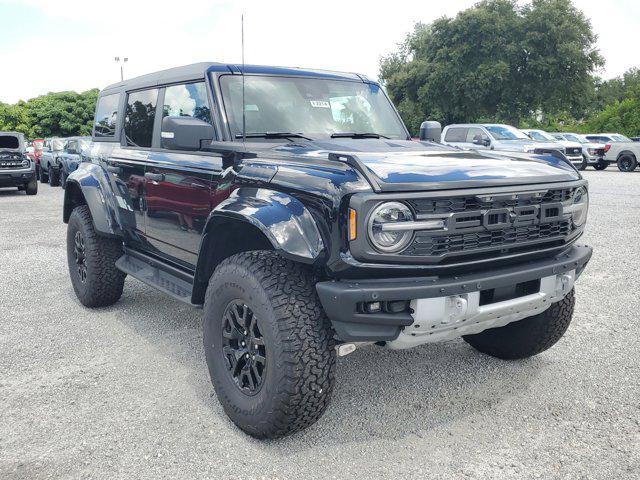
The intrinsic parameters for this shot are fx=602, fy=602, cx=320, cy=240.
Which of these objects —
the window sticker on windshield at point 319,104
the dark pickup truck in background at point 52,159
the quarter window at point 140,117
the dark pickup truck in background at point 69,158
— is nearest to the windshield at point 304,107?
the window sticker on windshield at point 319,104

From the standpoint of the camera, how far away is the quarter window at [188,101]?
3750mm

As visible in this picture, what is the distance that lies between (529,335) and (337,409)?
1307 mm

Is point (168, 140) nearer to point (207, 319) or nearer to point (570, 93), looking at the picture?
point (207, 319)

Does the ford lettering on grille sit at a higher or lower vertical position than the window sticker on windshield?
lower

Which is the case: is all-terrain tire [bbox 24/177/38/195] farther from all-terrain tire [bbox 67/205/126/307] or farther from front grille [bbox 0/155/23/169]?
all-terrain tire [bbox 67/205/126/307]

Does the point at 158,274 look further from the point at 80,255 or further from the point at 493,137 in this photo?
the point at 493,137

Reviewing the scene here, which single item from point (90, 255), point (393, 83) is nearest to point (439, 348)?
point (90, 255)

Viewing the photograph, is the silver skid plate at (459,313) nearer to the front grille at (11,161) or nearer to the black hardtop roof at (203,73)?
the black hardtop roof at (203,73)

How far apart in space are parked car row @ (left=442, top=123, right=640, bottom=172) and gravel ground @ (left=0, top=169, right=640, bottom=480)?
9.98 metres

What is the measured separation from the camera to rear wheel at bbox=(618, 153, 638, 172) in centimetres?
2281

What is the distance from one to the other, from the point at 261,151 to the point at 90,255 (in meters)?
2.28

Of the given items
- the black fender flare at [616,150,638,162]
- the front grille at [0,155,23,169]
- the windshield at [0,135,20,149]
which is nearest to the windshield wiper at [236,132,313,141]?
the front grille at [0,155,23,169]

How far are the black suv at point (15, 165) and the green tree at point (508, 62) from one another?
90.2 ft

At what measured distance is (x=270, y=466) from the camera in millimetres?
2750
